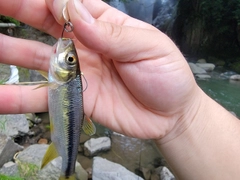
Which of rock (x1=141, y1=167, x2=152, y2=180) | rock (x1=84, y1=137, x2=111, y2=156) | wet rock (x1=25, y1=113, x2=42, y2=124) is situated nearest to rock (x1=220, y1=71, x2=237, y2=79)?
rock (x1=84, y1=137, x2=111, y2=156)

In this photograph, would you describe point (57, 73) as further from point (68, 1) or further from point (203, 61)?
point (203, 61)

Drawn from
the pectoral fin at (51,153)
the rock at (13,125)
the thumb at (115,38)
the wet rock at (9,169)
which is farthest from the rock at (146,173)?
the thumb at (115,38)

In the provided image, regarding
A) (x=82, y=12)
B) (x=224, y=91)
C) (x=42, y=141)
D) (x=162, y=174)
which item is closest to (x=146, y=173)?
(x=162, y=174)

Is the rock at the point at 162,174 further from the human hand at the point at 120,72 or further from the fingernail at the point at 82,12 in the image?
the fingernail at the point at 82,12

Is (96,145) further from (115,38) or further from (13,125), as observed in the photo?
(115,38)

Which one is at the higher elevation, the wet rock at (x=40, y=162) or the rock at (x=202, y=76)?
the wet rock at (x=40, y=162)
